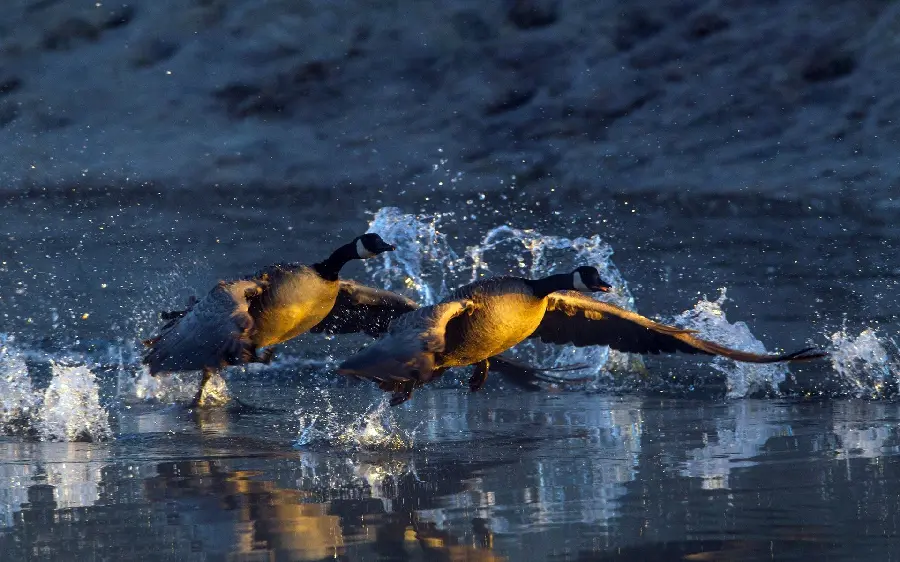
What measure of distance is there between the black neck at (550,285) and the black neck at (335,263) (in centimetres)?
181

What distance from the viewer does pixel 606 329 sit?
8.95 metres

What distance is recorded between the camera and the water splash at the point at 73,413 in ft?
27.5

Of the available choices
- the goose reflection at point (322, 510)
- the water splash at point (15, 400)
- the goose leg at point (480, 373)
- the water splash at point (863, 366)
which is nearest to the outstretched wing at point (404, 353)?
the goose reflection at point (322, 510)

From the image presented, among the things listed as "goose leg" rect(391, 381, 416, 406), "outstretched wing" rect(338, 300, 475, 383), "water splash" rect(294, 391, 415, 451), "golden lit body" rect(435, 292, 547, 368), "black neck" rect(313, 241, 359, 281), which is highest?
"black neck" rect(313, 241, 359, 281)

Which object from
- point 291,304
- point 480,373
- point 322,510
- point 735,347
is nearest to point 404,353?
point 322,510

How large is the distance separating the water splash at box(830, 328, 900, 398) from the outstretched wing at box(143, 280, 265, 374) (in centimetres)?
603

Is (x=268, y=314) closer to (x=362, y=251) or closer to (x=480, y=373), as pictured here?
(x=362, y=251)

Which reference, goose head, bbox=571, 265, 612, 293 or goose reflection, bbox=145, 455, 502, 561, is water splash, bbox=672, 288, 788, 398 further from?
goose reflection, bbox=145, 455, 502, 561

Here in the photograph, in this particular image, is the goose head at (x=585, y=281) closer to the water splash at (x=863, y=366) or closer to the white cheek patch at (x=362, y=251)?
the white cheek patch at (x=362, y=251)

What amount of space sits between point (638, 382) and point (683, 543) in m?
8.32

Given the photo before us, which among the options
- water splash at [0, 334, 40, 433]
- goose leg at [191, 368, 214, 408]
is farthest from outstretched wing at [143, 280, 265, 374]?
goose leg at [191, 368, 214, 408]

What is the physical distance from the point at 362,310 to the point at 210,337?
288 cm

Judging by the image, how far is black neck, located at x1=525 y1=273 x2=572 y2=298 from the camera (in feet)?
26.3

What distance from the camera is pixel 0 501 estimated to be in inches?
223
